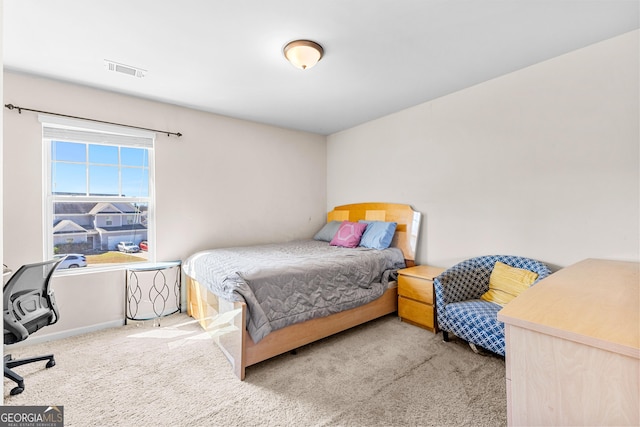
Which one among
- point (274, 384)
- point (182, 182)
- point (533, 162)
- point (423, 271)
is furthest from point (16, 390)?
point (533, 162)

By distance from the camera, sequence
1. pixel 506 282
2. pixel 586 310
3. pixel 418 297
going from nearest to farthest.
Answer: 1. pixel 586 310
2. pixel 506 282
3. pixel 418 297

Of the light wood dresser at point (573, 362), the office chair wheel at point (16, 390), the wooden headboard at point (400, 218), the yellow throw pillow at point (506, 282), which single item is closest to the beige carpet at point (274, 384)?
the office chair wheel at point (16, 390)

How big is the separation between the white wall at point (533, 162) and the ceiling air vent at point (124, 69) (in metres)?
2.77

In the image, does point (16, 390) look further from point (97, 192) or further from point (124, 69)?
point (124, 69)

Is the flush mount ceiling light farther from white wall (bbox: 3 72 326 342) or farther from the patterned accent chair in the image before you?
the patterned accent chair

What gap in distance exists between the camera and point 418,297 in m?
2.86

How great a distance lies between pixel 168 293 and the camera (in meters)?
3.31

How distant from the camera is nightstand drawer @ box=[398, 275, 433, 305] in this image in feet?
9.07

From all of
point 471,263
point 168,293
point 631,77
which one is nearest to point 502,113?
point 631,77

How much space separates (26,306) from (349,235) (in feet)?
9.64

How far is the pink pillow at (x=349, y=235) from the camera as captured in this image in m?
3.60

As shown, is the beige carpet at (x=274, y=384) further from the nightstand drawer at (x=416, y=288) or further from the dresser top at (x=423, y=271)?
the dresser top at (x=423, y=271)

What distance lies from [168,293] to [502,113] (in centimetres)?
393

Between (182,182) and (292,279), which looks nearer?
(292,279)
